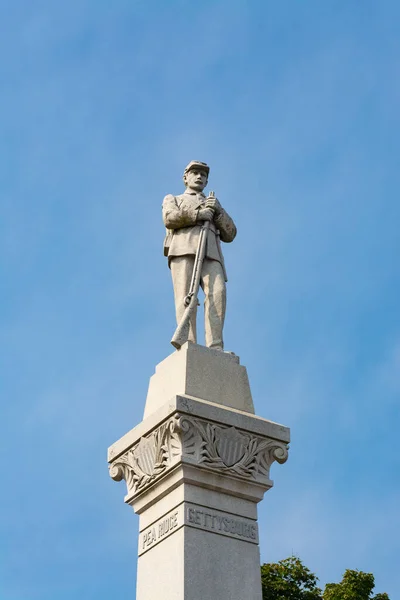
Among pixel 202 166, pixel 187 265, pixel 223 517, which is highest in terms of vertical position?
pixel 202 166

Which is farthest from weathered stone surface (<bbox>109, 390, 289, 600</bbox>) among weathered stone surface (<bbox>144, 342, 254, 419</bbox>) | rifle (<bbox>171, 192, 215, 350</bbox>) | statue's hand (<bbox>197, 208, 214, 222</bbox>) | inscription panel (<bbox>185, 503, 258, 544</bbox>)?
statue's hand (<bbox>197, 208, 214, 222</bbox>)

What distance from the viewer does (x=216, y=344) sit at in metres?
18.1

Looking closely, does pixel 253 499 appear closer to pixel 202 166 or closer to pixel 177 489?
pixel 177 489

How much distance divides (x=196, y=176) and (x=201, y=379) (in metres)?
3.59

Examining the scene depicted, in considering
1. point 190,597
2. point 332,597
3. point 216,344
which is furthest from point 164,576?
point 332,597

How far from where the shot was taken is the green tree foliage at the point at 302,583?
33375 millimetres

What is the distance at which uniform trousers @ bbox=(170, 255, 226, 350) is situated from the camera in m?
18.2

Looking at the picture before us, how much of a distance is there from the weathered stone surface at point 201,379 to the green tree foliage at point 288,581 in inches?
675

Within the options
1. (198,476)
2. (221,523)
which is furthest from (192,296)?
(221,523)

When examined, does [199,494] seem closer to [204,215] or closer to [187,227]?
[187,227]

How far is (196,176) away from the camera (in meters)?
19.4

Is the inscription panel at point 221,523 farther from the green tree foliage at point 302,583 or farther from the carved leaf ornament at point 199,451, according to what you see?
the green tree foliage at point 302,583

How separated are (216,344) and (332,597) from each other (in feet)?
56.2

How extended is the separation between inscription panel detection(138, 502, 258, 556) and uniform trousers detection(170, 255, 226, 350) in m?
2.60
